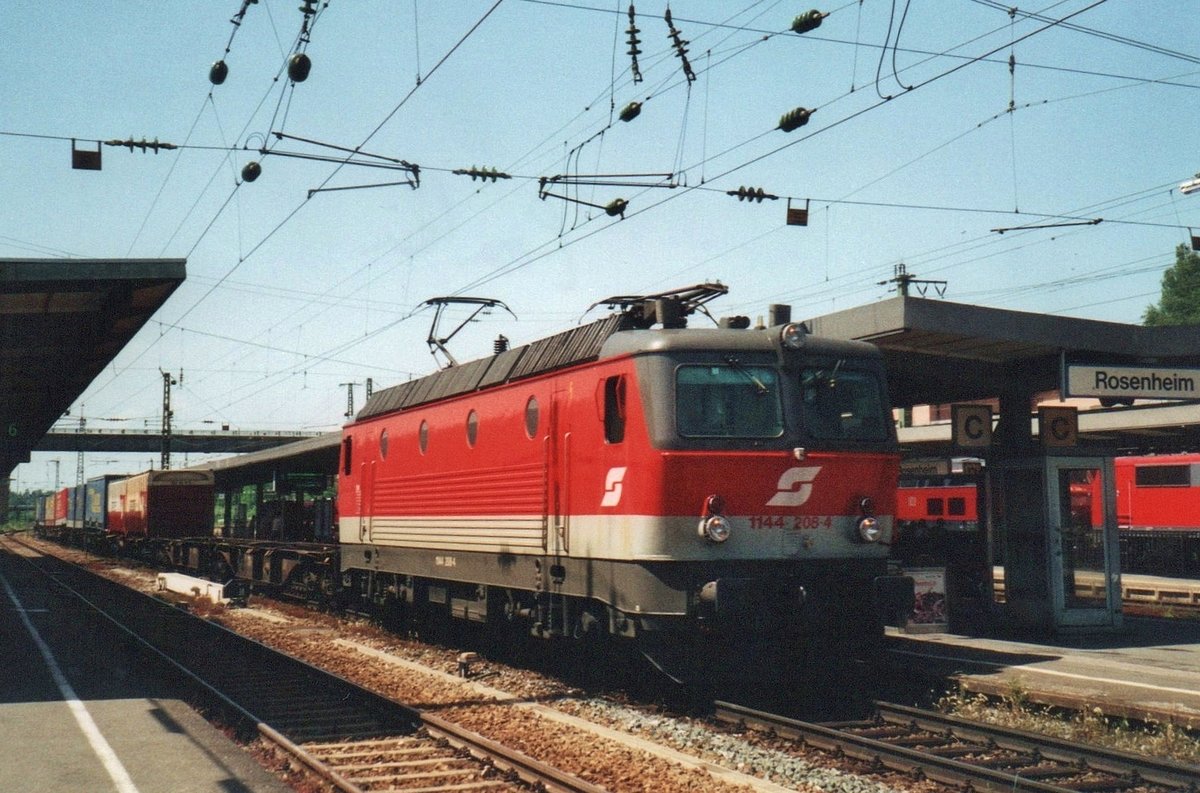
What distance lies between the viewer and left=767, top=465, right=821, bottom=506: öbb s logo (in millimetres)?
10836

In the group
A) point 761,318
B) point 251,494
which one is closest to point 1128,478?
point 761,318

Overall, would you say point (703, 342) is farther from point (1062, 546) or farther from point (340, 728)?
point (1062, 546)

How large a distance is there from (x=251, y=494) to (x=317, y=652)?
151 feet

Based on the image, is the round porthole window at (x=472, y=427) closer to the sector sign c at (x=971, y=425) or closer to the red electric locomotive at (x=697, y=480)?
the red electric locomotive at (x=697, y=480)

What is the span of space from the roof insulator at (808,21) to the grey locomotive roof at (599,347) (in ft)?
10.3

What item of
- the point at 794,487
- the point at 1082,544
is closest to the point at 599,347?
the point at 794,487

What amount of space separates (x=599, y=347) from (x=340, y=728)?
4.50 m

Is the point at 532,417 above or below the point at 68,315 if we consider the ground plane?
below

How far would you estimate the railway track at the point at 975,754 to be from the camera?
805 centimetres

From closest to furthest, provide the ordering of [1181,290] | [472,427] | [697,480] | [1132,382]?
[697,480], [472,427], [1132,382], [1181,290]

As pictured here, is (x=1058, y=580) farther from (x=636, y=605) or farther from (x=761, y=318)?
(x=636, y=605)

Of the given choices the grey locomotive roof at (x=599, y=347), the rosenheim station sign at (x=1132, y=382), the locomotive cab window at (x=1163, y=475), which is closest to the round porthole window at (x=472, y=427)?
Answer: the grey locomotive roof at (x=599, y=347)

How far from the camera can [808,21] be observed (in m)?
11.5

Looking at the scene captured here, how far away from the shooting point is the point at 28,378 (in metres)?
25.1
